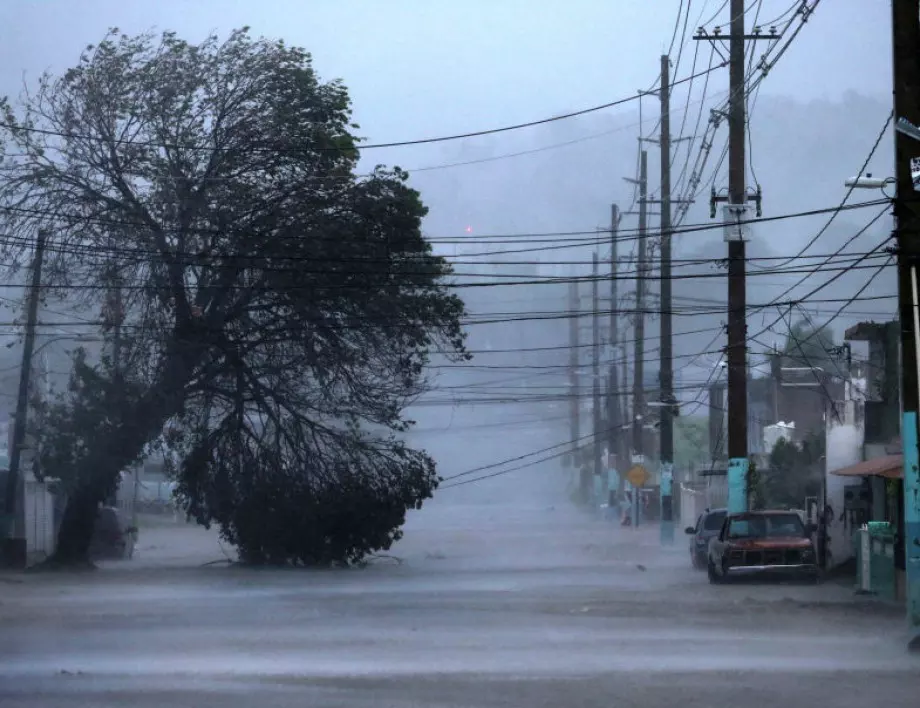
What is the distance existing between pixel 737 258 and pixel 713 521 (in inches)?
352

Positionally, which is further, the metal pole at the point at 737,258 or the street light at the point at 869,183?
the metal pole at the point at 737,258

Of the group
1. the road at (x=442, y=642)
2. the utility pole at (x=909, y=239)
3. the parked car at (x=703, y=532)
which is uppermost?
the utility pole at (x=909, y=239)

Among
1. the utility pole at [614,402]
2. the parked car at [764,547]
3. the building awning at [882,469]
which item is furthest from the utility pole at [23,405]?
the utility pole at [614,402]

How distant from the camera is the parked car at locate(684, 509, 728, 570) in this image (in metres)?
35.3

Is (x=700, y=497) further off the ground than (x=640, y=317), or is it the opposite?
(x=640, y=317)

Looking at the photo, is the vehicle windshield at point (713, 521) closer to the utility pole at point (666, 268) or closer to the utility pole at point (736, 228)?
the utility pole at point (736, 228)

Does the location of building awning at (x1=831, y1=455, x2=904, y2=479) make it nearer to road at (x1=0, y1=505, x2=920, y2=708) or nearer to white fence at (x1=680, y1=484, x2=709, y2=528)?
road at (x1=0, y1=505, x2=920, y2=708)

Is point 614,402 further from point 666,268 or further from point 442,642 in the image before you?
point 442,642

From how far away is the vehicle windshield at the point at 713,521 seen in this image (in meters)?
35.9

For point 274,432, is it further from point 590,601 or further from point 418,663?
point 418,663

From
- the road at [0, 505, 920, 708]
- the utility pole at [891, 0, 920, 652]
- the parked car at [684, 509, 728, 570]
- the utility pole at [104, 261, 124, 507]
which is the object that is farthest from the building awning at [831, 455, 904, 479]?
the utility pole at [104, 261, 124, 507]

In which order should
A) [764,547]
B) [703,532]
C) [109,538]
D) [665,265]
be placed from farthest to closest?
[109,538]
[665,265]
[703,532]
[764,547]

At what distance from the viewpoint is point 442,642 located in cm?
1761

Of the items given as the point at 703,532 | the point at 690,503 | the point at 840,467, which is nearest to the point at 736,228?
the point at 840,467
